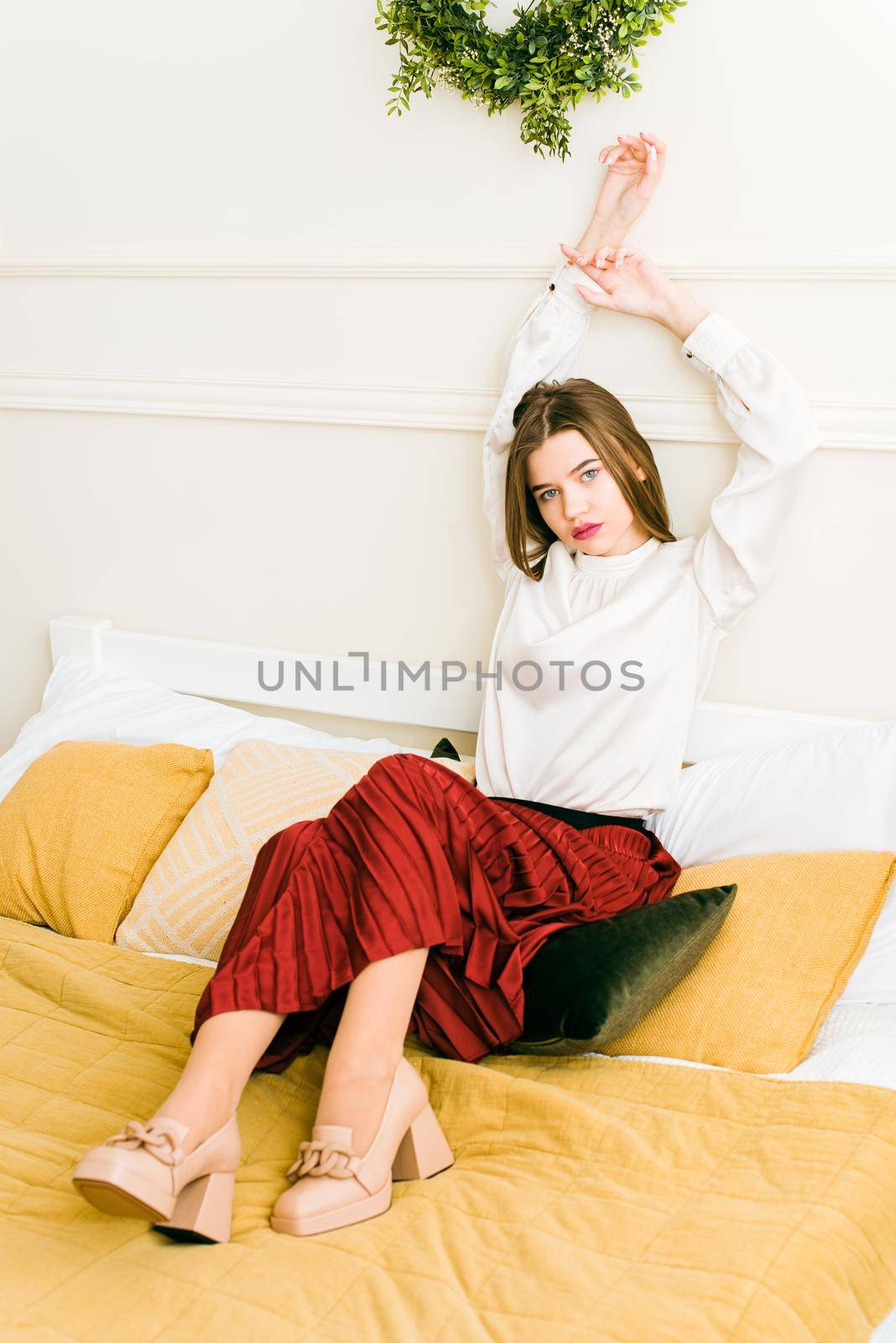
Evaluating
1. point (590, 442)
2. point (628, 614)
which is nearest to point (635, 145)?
point (590, 442)

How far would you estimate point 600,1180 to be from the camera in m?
0.99

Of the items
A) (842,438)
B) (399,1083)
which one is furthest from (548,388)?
(399,1083)

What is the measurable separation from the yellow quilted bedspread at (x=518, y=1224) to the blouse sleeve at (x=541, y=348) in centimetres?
92

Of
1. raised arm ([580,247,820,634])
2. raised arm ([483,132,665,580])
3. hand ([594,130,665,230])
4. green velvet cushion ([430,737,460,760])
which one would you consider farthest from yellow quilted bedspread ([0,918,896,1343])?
hand ([594,130,665,230])

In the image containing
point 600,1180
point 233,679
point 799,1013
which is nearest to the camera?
point 600,1180

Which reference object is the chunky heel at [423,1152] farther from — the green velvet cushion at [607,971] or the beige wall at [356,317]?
the beige wall at [356,317]

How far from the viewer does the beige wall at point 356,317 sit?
5.08ft

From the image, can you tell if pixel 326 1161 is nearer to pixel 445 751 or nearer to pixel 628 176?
pixel 445 751

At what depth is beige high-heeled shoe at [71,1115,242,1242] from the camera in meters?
0.89

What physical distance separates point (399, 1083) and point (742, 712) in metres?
0.86

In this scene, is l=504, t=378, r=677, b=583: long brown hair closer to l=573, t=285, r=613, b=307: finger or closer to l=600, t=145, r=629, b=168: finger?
l=573, t=285, r=613, b=307: finger

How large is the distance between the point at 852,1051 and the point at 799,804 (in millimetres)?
381

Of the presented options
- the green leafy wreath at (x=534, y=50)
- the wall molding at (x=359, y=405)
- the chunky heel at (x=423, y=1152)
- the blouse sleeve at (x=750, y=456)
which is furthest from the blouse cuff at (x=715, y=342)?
the chunky heel at (x=423, y=1152)

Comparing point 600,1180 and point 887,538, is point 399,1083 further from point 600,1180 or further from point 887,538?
point 887,538
